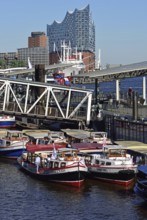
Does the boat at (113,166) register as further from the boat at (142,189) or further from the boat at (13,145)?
the boat at (13,145)

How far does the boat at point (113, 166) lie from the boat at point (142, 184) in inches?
136

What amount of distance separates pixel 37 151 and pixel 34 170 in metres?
3.53

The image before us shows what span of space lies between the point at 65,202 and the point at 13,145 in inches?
866

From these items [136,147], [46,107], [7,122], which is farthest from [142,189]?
[7,122]

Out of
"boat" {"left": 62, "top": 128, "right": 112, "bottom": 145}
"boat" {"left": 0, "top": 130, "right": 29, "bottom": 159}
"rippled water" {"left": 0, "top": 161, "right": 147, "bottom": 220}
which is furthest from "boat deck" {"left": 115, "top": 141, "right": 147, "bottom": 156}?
"boat" {"left": 0, "top": 130, "right": 29, "bottom": 159}

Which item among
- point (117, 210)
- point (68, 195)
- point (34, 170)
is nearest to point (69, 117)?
point (34, 170)

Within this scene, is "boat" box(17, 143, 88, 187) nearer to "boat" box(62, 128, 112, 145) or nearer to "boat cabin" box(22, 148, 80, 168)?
"boat cabin" box(22, 148, 80, 168)

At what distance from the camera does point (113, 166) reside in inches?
1946

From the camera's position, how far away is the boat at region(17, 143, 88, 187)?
160 ft

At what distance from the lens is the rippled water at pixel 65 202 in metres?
40.6

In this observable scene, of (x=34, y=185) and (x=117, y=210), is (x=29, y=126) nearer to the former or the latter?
(x=34, y=185)

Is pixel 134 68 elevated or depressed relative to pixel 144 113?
elevated

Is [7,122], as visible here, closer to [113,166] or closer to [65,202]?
[113,166]

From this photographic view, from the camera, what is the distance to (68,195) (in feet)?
153
